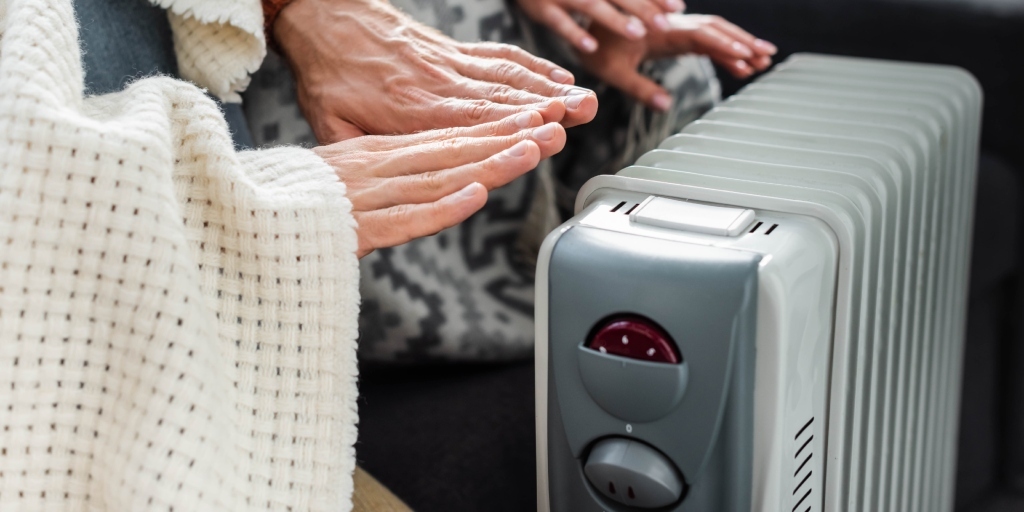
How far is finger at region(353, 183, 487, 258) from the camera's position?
50 cm

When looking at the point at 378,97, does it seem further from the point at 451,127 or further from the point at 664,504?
the point at 664,504

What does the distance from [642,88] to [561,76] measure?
0.24m

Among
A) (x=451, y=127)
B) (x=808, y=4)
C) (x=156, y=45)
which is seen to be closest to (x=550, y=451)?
(x=451, y=127)

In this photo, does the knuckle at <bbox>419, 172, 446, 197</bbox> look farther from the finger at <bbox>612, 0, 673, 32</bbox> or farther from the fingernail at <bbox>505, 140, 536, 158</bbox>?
the finger at <bbox>612, 0, 673, 32</bbox>

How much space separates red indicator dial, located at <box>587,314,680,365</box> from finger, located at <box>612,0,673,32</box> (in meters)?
0.42

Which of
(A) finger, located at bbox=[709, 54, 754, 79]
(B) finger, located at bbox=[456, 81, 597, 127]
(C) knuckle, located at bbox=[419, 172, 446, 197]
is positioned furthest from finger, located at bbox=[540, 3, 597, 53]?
(C) knuckle, located at bbox=[419, 172, 446, 197]

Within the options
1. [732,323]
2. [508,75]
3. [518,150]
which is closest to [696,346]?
[732,323]

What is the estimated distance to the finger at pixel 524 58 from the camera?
2.00 ft

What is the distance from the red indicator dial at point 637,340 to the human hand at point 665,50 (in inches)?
15.7

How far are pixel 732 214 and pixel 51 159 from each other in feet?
1.06

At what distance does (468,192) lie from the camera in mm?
499

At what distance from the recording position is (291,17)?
69 centimetres

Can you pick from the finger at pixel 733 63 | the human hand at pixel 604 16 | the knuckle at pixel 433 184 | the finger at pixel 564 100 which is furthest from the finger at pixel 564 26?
the knuckle at pixel 433 184

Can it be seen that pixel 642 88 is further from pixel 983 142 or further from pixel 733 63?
pixel 983 142
